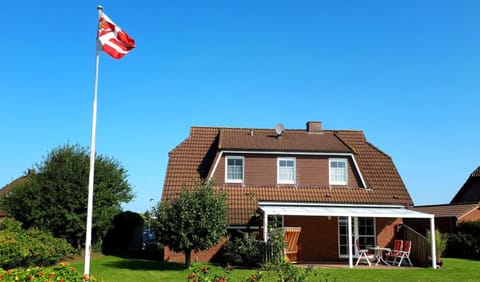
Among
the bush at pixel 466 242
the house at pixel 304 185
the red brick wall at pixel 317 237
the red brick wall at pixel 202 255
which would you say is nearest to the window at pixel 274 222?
the house at pixel 304 185

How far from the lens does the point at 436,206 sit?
104 ft

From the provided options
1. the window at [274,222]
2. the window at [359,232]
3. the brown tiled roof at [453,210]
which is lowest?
the window at [359,232]

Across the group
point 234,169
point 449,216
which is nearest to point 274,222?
point 234,169

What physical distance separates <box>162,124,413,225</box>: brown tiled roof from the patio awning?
310 millimetres

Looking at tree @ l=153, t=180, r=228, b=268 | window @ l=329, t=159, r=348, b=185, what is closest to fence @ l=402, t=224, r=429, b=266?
window @ l=329, t=159, r=348, b=185

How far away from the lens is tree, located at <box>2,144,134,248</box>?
67.0 ft

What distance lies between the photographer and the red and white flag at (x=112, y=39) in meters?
12.3

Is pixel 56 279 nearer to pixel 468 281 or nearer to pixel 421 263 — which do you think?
pixel 468 281

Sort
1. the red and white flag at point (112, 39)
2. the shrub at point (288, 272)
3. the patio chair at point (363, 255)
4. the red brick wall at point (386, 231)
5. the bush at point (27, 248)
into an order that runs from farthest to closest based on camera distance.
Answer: the red brick wall at point (386, 231), the patio chair at point (363, 255), the bush at point (27, 248), the red and white flag at point (112, 39), the shrub at point (288, 272)

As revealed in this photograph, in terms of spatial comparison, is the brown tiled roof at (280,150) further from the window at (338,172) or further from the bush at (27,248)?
the bush at (27,248)

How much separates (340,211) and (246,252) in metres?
4.76

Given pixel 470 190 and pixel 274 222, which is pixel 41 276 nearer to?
pixel 274 222

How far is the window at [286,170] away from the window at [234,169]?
2001 millimetres

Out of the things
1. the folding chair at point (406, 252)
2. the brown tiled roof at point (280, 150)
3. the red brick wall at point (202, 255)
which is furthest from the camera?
the brown tiled roof at point (280, 150)
